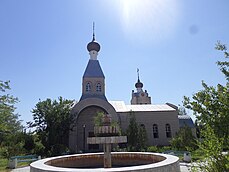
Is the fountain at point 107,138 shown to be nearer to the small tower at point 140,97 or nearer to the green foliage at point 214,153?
the green foliage at point 214,153

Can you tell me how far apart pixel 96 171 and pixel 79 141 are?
66.9 feet

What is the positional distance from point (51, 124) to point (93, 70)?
11.6 metres

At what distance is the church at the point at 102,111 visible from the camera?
24.5 m

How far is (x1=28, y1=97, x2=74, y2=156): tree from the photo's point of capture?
19.3 m

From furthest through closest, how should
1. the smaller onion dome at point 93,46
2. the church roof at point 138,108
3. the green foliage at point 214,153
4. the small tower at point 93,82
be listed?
the smaller onion dome at point 93,46 < the church roof at point 138,108 < the small tower at point 93,82 < the green foliage at point 214,153

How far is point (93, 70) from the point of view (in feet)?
94.5

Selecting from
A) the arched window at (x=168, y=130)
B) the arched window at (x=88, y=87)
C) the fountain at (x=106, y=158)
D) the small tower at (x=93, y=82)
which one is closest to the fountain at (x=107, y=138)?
the fountain at (x=106, y=158)

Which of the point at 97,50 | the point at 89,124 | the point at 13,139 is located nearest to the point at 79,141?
the point at 89,124

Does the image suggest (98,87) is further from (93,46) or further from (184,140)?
(184,140)

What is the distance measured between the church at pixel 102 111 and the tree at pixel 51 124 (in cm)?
298

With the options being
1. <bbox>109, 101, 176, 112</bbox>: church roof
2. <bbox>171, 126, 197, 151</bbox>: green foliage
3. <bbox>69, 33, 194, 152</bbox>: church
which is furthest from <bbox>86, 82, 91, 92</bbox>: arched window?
<bbox>171, 126, 197, 151</bbox>: green foliage

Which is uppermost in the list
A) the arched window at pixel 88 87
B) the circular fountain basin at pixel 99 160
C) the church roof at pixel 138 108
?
Answer: the arched window at pixel 88 87

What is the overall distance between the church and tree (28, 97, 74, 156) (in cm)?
298

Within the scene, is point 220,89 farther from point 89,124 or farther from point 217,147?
point 89,124
